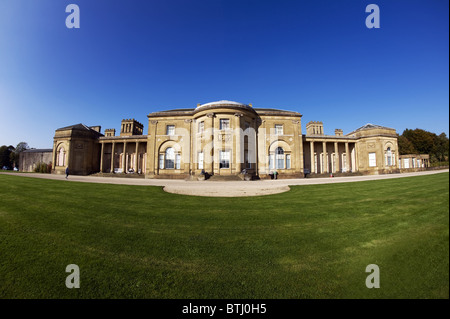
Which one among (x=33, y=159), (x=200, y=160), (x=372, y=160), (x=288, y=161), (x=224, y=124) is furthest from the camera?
(x=33, y=159)

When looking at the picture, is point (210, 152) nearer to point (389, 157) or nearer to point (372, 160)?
point (372, 160)

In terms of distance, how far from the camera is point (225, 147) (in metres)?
24.7

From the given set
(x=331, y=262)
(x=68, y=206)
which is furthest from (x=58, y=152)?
(x=331, y=262)

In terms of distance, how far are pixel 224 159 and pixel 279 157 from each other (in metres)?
10.0

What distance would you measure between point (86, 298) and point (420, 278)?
3.73 metres

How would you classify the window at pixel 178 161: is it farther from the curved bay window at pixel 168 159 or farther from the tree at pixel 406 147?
the tree at pixel 406 147

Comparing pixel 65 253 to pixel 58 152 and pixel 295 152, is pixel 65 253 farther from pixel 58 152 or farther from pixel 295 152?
pixel 58 152

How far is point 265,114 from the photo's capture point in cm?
2919

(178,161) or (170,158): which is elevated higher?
(170,158)

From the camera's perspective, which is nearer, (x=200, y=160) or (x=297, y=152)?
(x=200, y=160)

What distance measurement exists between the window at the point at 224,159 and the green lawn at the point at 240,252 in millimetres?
18920

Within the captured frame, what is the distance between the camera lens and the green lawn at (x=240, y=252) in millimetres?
1422

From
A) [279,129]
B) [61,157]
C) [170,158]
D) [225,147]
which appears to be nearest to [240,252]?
[225,147]

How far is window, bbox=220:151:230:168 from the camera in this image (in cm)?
2467
